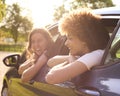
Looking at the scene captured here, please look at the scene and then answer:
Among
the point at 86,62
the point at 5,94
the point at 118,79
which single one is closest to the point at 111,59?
the point at 86,62

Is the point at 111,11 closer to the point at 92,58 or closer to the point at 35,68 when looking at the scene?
the point at 92,58

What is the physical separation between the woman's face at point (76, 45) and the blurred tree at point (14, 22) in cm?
8771

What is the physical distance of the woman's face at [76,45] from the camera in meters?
3.37

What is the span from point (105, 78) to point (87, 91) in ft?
0.46

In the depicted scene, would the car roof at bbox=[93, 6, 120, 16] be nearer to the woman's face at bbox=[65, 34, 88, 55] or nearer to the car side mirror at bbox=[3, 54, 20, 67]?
the woman's face at bbox=[65, 34, 88, 55]

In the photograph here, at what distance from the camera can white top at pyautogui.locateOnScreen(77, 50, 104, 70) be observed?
10.5ft

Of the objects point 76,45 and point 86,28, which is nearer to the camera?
point 86,28

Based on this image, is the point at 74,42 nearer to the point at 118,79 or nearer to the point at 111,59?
the point at 111,59

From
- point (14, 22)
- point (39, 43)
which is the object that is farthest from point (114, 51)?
point (14, 22)

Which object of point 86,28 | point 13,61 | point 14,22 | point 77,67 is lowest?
point 14,22

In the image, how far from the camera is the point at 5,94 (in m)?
5.88

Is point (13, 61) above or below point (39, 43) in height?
below

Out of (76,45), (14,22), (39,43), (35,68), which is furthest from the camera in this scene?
(14,22)

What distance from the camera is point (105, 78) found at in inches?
118
